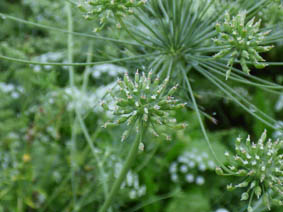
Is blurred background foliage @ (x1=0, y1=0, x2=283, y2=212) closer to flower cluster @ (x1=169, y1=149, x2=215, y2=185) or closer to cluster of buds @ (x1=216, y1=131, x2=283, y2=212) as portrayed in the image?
flower cluster @ (x1=169, y1=149, x2=215, y2=185)

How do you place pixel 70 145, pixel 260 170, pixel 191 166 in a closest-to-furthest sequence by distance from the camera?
pixel 260 170
pixel 70 145
pixel 191 166

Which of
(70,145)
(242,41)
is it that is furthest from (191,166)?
(242,41)

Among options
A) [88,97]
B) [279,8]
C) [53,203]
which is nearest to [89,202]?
[53,203]

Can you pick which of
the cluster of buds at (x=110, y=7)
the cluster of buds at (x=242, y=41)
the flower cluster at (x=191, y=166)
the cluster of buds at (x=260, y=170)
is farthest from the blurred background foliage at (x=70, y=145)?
the cluster of buds at (x=260, y=170)

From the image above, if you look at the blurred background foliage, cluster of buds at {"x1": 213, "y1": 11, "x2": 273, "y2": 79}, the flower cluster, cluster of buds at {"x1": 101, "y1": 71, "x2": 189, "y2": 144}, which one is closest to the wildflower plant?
cluster of buds at {"x1": 101, "y1": 71, "x2": 189, "y2": 144}

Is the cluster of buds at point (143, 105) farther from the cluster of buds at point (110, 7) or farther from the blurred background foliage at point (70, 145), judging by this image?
the blurred background foliage at point (70, 145)

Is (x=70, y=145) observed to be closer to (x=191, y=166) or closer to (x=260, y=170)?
(x=191, y=166)

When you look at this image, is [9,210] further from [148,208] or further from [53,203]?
[148,208]
